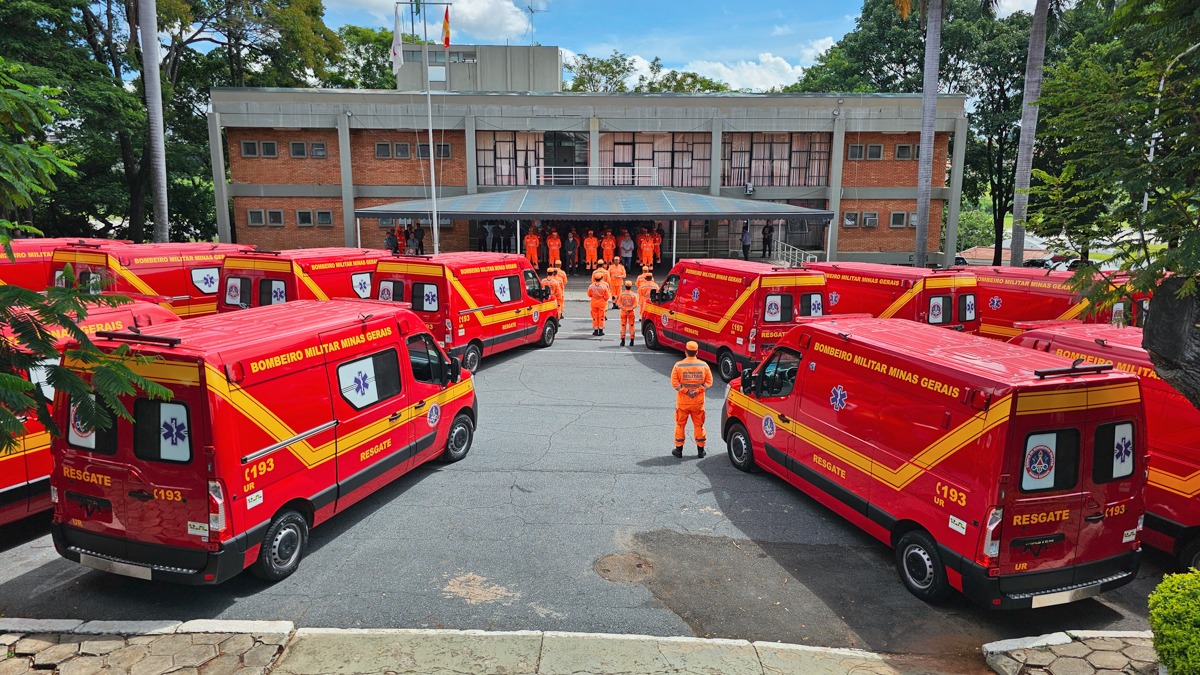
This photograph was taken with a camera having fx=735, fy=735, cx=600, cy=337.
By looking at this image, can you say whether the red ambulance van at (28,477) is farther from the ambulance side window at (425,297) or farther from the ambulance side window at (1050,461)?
the ambulance side window at (1050,461)

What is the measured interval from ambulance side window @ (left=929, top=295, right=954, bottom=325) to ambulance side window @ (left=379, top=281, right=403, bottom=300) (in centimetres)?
1008

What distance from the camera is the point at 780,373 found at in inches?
347

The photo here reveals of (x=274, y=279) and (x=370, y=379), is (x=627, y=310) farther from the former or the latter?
(x=370, y=379)

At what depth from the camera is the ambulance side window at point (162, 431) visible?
5852 mm

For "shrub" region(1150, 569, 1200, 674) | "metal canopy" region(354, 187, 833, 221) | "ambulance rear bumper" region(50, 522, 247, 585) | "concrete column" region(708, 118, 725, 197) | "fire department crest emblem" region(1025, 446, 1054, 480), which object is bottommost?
"ambulance rear bumper" region(50, 522, 247, 585)

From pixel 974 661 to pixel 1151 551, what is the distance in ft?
10.6

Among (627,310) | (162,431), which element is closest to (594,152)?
(627,310)

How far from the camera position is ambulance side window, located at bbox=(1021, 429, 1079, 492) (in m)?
5.71

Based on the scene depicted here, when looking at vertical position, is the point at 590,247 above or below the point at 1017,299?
above

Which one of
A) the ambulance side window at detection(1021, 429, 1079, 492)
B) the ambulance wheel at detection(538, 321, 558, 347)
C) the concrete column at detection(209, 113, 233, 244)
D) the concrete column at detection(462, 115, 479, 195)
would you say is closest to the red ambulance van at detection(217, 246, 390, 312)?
the ambulance wheel at detection(538, 321, 558, 347)

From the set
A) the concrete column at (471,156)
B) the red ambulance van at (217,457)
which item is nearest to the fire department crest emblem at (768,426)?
the red ambulance van at (217,457)

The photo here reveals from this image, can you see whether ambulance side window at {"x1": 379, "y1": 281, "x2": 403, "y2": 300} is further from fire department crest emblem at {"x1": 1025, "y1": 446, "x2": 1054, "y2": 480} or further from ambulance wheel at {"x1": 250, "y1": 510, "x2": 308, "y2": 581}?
fire department crest emblem at {"x1": 1025, "y1": 446, "x2": 1054, "y2": 480}

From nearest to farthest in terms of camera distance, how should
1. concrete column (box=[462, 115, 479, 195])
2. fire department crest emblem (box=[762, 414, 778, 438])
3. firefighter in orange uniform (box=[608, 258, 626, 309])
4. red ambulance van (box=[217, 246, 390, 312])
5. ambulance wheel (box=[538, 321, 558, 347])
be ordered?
fire department crest emblem (box=[762, 414, 778, 438])
red ambulance van (box=[217, 246, 390, 312])
ambulance wheel (box=[538, 321, 558, 347])
firefighter in orange uniform (box=[608, 258, 626, 309])
concrete column (box=[462, 115, 479, 195])

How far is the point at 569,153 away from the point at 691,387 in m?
26.7
